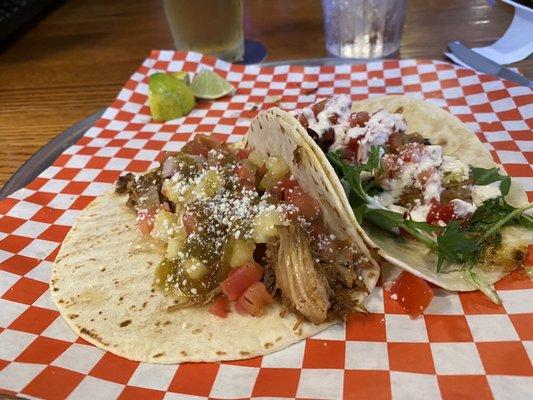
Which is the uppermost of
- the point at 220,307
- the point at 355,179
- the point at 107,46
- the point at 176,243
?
the point at 355,179

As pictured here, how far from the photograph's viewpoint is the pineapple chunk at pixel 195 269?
2066 millimetres

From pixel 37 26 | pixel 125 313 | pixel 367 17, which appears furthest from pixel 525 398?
pixel 37 26

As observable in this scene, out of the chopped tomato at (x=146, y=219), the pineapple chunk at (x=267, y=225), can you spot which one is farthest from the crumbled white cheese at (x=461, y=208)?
the chopped tomato at (x=146, y=219)

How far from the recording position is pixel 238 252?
6.74 ft

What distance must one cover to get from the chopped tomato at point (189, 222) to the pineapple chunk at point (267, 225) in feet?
0.89

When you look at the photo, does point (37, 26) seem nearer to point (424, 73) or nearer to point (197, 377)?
point (424, 73)

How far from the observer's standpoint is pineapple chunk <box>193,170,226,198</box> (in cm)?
231

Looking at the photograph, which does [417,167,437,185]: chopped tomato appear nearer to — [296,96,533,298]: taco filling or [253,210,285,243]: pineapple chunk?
[296,96,533,298]: taco filling

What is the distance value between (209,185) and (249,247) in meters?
0.44

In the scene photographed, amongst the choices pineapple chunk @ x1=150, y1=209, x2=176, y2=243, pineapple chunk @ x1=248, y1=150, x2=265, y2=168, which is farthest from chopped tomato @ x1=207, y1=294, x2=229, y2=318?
pineapple chunk @ x1=248, y1=150, x2=265, y2=168

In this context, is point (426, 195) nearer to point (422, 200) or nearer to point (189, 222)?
point (422, 200)

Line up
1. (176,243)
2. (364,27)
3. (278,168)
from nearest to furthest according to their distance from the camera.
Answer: (176,243) → (278,168) → (364,27)

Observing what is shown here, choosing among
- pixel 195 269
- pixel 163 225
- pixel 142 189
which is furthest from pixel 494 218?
pixel 142 189

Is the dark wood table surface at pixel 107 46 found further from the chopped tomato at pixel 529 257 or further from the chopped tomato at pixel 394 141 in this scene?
the chopped tomato at pixel 529 257
